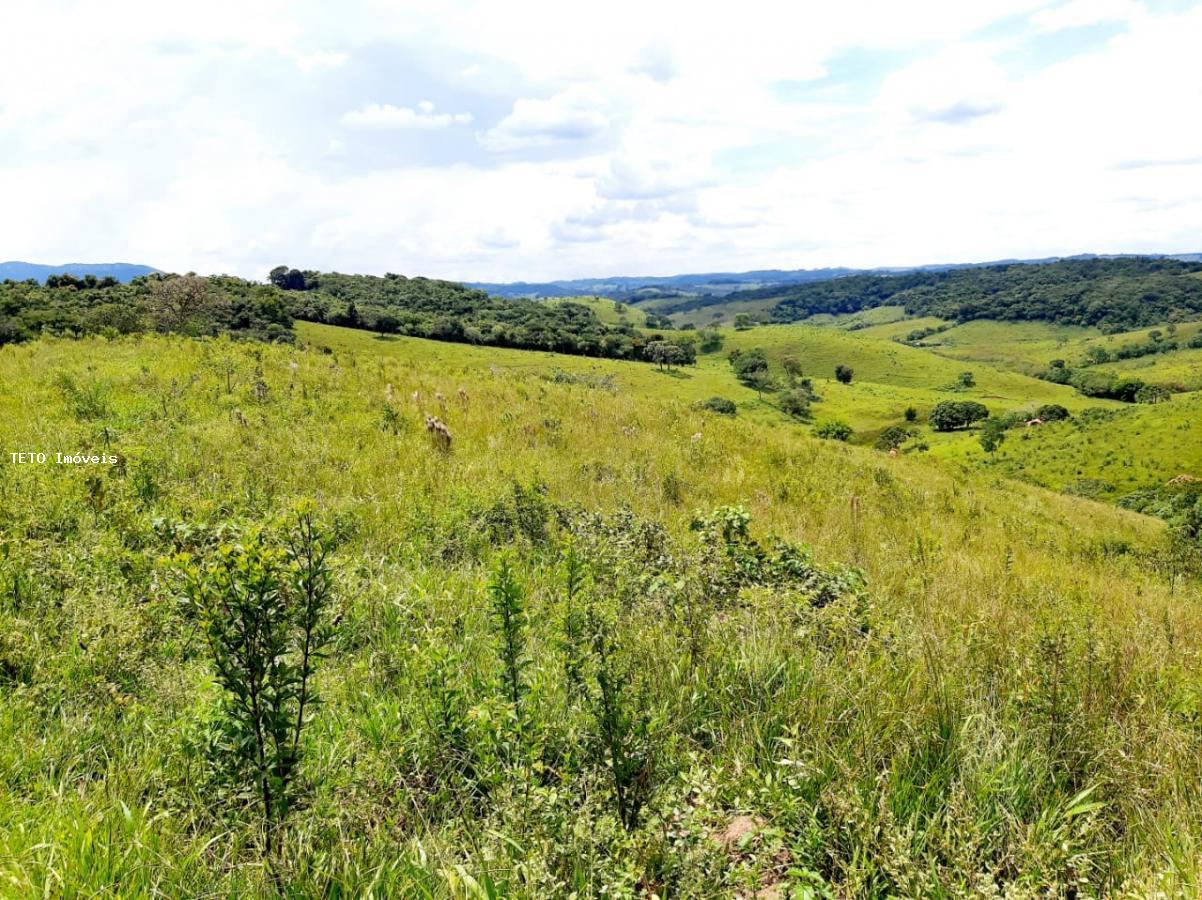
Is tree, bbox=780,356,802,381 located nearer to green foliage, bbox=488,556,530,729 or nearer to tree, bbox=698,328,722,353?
tree, bbox=698,328,722,353

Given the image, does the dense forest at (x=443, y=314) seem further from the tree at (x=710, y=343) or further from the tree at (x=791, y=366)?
the tree at (x=791, y=366)

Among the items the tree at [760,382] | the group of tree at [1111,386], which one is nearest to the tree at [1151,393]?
the group of tree at [1111,386]

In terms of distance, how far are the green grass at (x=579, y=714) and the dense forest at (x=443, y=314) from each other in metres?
100

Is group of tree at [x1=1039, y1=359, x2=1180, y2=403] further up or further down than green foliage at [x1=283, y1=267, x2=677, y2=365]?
further down

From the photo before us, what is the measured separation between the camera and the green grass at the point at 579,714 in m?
2.37

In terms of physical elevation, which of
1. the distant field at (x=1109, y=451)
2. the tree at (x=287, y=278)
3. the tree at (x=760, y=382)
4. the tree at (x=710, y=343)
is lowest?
the distant field at (x=1109, y=451)

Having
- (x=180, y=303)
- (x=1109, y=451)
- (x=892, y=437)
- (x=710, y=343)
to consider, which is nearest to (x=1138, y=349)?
(x=710, y=343)

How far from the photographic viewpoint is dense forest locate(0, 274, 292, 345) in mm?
47531

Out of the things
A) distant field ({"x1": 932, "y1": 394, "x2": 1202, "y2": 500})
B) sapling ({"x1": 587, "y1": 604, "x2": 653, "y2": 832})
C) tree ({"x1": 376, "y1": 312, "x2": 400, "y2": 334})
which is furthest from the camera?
tree ({"x1": 376, "y1": 312, "x2": 400, "y2": 334})

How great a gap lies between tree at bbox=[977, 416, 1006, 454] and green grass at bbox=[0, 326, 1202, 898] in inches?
3703

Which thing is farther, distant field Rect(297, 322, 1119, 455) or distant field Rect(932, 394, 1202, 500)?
distant field Rect(297, 322, 1119, 455)

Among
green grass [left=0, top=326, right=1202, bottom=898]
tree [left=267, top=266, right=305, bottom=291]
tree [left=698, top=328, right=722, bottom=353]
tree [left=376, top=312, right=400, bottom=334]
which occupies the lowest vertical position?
green grass [left=0, top=326, right=1202, bottom=898]

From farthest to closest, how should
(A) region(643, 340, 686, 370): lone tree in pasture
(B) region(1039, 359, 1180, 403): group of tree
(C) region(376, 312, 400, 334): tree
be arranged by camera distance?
(B) region(1039, 359, 1180, 403): group of tree, (A) region(643, 340, 686, 370): lone tree in pasture, (C) region(376, 312, 400, 334): tree

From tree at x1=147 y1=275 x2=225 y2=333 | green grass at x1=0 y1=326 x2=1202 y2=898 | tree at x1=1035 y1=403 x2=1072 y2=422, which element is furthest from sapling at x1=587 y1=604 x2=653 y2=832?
tree at x1=1035 y1=403 x2=1072 y2=422
